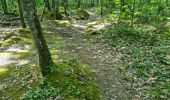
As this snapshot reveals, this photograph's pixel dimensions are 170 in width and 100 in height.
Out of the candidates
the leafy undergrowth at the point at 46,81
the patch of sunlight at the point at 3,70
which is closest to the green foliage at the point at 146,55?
the leafy undergrowth at the point at 46,81

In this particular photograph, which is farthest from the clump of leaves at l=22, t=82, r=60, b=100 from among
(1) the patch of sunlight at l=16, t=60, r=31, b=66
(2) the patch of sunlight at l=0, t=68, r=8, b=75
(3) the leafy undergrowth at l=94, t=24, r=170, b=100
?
(1) the patch of sunlight at l=16, t=60, r=31, b=66

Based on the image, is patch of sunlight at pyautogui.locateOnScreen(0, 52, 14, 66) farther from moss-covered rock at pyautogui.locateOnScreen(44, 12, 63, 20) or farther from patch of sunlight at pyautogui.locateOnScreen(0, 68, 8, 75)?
moss-covered rock at pyautogui.locateOnScreen(44, 12, 63, 20)

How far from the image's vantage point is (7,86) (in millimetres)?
12445

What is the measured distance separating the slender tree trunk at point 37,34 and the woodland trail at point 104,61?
2908 millimetres

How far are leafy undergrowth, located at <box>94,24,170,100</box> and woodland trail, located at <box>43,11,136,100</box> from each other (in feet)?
1.25

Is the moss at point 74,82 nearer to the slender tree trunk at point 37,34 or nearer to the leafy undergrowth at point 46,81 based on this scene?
the leafy undergrowth at point 46,81

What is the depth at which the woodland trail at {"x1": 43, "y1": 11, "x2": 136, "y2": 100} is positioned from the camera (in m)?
11.9

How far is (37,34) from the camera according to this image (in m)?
10.9

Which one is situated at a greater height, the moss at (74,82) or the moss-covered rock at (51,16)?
the moss-covered rock at (51,16)

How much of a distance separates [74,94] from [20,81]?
11.3 ft

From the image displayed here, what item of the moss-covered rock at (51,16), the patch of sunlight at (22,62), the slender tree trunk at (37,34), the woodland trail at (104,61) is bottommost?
the woodland trail at (104,61)

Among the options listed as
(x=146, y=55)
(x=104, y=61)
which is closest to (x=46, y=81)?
(x=104, y=61)

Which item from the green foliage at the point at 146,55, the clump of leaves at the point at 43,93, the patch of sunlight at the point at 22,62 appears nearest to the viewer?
the clump of leaves at the point at 43,93

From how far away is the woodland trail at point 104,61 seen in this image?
467 inches
